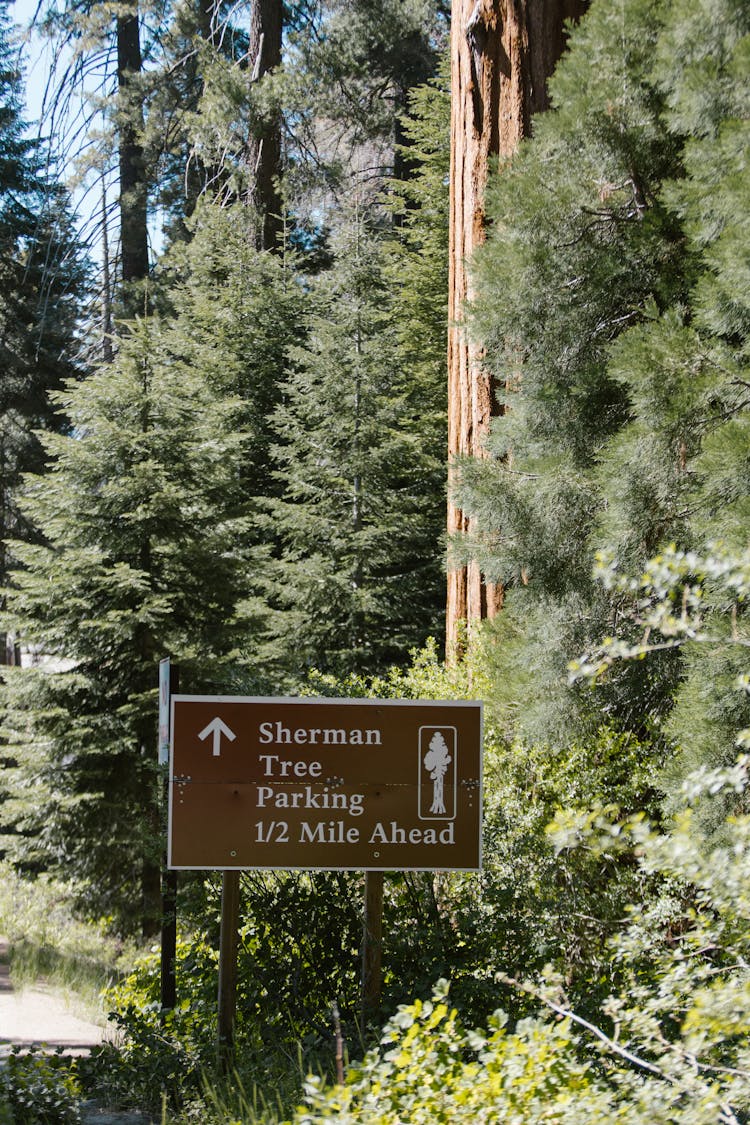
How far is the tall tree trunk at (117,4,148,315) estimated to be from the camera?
19.4 m

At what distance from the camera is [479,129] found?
7984mm

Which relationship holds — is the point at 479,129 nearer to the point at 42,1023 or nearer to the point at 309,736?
the point at 309,736

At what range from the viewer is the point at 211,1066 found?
16.8 ft

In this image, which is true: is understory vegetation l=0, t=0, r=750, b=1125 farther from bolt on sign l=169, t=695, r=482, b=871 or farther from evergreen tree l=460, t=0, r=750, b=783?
bolt on sign l=169, t=695, r=482, b=871

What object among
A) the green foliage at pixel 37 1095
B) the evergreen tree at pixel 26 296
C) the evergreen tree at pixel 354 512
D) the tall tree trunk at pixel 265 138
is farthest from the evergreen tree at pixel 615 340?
the evergreen tree at pixel 26 296

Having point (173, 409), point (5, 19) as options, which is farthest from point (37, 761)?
point (5, 19)

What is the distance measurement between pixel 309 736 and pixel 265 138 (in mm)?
13881

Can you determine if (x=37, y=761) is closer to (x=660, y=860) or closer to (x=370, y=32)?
(x=660, y=860)

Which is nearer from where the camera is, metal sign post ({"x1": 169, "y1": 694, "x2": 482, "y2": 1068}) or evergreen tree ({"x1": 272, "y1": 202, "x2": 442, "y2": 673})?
metal sign post ({"x1": 169, "y1": 694, "x2": 482, "y2": 1068})

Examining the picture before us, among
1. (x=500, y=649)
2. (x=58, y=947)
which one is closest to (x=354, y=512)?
(x=58, y=947)

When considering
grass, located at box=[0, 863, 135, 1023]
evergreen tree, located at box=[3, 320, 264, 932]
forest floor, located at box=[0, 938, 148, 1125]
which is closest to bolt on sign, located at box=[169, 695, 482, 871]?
forest floor, located at box=[0, 938, 148, 1125]

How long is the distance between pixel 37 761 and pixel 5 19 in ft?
53.8

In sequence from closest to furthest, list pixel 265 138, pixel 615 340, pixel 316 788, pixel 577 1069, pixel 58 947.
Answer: pixel 577 1069
pixel 316 788
pixel 615 340
pixel 58 947
pixel 265 138

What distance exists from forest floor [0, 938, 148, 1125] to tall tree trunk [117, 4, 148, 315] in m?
12.8
